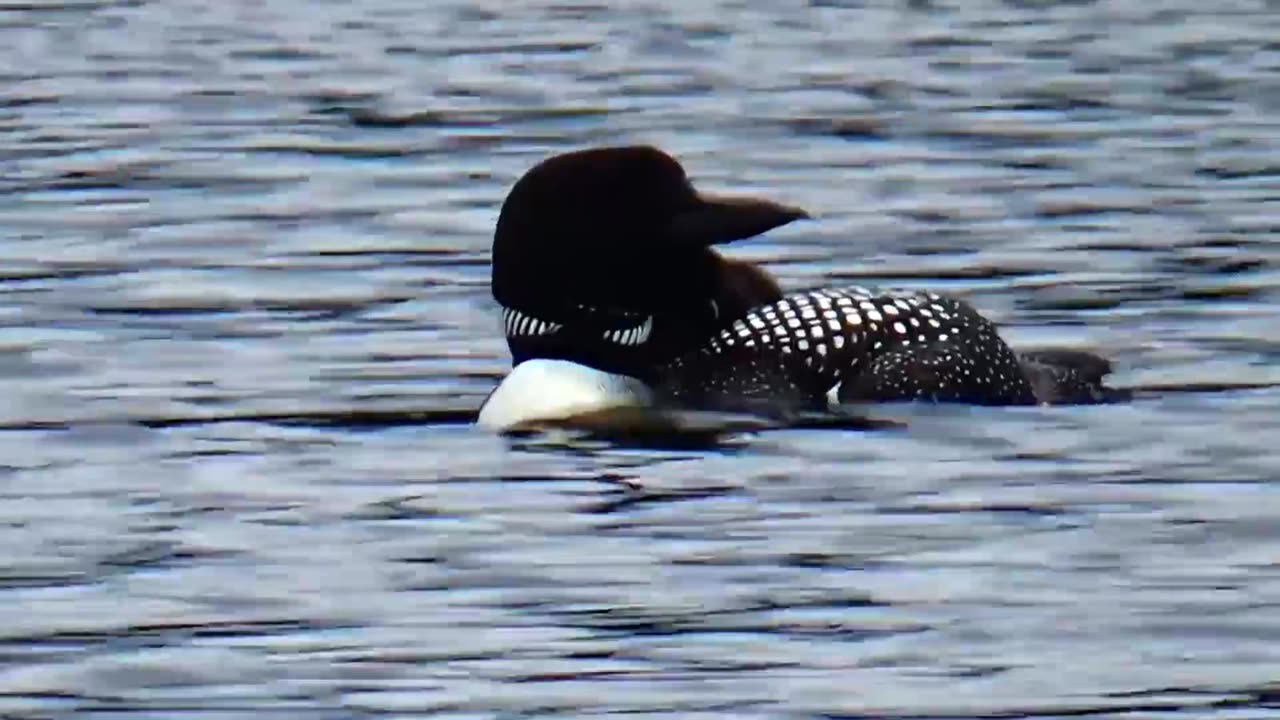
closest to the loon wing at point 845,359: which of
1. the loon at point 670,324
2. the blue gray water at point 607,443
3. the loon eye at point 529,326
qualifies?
the loon at point 670,324

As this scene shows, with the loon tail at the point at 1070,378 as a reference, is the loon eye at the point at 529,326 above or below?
above

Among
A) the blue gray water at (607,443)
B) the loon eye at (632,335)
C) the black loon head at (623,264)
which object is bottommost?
the blue gray water at (607,443)

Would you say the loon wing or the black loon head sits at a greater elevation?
the black loon head

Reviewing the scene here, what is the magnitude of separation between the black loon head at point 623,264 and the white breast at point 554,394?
0.03 metres

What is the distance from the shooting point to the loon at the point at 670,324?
28.7 ft

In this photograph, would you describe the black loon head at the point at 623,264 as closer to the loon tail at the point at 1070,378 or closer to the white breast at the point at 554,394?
the white breast at the point at 554,394

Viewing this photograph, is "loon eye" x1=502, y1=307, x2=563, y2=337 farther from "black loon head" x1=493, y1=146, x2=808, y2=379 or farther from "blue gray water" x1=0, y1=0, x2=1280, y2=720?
"blue gray water" x1=0, y1=0, x2=1280, y2=720

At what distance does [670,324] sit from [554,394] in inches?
12.7

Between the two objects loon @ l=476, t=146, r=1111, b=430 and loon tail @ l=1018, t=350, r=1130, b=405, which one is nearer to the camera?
loon @ l=476, t=146, r=1111, b=430

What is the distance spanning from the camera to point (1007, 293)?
10.8 meters

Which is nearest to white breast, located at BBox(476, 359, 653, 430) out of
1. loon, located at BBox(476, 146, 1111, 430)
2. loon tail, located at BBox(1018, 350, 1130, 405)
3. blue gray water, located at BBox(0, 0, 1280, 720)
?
loon, located at BBox(476, 146, 1111, 430)

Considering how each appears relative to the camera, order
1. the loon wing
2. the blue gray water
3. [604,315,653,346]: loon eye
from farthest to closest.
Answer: [604,315,653,346]: loon eye, the loon wing, the blue gray water

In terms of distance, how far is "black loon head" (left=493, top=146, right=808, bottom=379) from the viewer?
28.8 feet

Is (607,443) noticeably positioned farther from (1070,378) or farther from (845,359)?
(1070,378)
